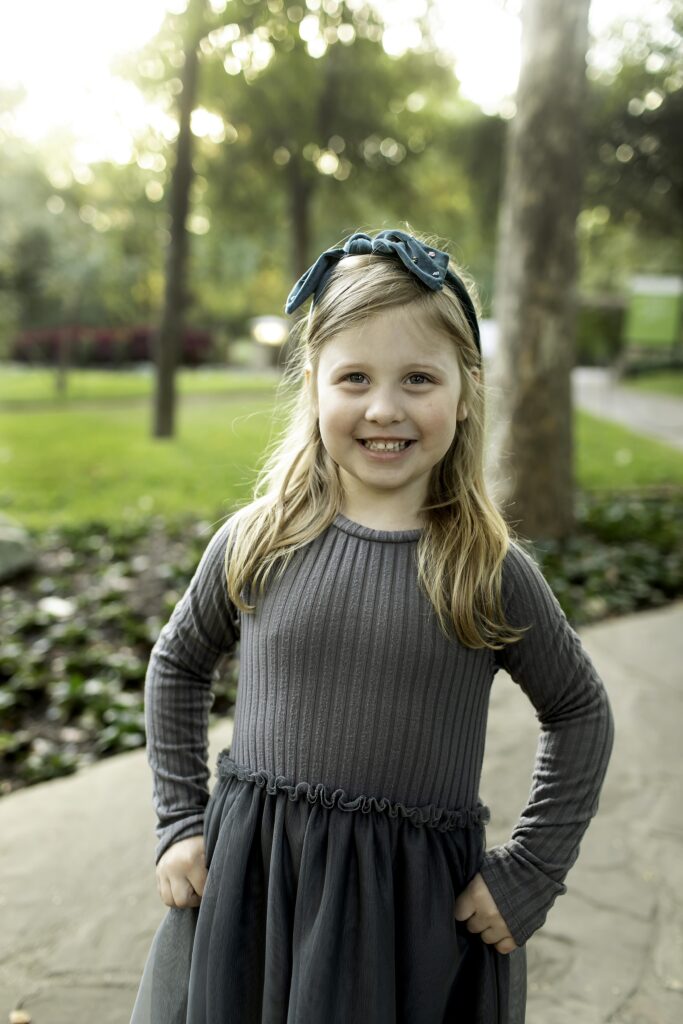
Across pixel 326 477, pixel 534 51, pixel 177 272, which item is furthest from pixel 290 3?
pixel 326 477

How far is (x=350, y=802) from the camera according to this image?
1204 mm

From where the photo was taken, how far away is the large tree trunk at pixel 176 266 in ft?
27.6

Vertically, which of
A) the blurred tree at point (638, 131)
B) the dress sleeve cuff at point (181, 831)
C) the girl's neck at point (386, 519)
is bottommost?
the dress sleeve cuff at point (181, 831)

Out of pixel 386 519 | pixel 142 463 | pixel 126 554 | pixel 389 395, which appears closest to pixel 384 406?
pixel 389 395

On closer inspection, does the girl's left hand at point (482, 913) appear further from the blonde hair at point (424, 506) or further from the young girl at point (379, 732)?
the blonde hair at point (424, 506)

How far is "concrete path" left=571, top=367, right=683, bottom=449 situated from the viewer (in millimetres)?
11453

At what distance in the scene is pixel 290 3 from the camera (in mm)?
5980

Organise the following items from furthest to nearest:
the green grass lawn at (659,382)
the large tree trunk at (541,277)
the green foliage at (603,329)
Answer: the green foliage at (603,329) → the green grass lawn at (659,382) → the large tree trunk at (541,277)

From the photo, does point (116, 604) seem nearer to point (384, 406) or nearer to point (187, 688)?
point (187, 688)

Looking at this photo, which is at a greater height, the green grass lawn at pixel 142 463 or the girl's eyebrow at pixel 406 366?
the girl's eyebrow at pixel 406 366

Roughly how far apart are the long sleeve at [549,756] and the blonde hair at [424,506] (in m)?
0.04

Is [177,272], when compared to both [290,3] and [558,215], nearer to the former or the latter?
[290,3]

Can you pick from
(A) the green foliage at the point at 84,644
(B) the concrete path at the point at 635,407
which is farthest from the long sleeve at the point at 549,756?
(B) the concrete path at the point at 635,407

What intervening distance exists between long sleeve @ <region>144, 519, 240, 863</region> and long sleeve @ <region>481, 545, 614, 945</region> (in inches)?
17.7
